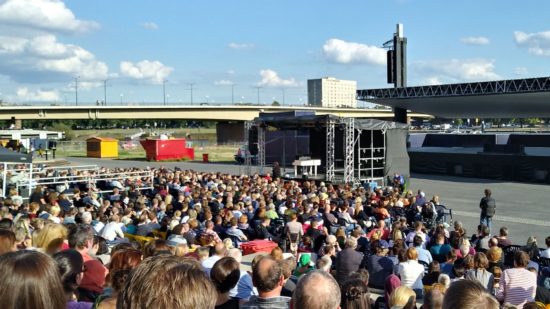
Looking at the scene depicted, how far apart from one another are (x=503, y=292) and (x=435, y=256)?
2873 mm

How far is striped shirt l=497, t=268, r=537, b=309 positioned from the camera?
645cm

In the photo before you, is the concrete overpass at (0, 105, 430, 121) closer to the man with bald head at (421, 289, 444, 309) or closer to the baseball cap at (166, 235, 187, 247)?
the baseball cap at (166, 235, 187, 247)

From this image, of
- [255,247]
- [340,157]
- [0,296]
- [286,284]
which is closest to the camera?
[0,296]

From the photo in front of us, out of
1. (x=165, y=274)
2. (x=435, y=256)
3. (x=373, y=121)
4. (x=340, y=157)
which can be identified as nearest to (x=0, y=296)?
(x=165, y=274)

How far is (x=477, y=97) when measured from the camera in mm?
34094

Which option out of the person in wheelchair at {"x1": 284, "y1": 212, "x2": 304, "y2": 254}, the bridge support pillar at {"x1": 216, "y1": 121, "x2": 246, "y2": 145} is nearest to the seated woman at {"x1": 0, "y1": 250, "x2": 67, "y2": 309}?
Result: the person in wheelchair at {"x1": 284, "y1": 212, "x2": 304, "y2": 254}

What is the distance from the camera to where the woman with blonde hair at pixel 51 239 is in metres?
5.55

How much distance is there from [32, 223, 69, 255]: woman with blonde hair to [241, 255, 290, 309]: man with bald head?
8.22ft

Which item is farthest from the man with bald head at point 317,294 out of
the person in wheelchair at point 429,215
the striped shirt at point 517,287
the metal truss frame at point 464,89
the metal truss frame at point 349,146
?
the metal truss frame at point 464,89

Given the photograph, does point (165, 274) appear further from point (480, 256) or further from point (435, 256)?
point (435, 256)

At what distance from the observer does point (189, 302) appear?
193 cm

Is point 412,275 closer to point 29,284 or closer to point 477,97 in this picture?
point 29,284

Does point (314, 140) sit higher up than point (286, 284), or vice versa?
point (314, 140)

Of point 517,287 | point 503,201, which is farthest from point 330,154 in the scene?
point 517,287
